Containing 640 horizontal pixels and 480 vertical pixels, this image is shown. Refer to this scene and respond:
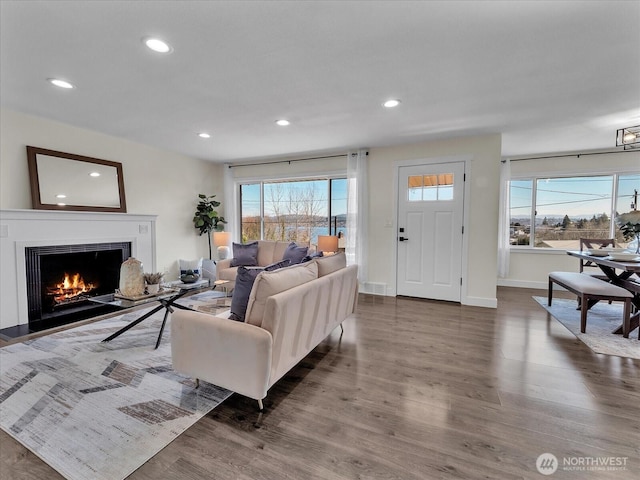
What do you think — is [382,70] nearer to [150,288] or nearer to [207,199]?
[150,288]

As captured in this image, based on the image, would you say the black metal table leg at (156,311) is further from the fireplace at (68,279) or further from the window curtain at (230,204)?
the window curtain at (230,204)

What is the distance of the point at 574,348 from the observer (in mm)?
2783

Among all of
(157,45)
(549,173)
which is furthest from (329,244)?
(549,173)

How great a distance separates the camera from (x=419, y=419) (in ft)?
5.82

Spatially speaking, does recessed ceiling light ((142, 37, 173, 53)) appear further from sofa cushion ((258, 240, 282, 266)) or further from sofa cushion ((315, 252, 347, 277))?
sofa cushion ((258, 240, 282, 266))

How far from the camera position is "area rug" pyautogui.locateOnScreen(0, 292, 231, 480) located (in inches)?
59.0

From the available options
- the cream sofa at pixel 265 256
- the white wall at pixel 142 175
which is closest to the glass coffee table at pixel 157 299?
the cream sofa at pixel 265 256

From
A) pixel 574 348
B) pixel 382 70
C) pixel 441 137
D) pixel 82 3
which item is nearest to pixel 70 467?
pixel 82 3

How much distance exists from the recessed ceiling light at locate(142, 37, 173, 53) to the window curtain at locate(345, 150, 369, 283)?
10.6 ft

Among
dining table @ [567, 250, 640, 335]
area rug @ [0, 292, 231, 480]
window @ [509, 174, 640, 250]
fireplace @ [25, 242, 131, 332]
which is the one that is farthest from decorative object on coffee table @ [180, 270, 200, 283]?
window @ [509, 174, 640, 250]

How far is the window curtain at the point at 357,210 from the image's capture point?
15.8 ft

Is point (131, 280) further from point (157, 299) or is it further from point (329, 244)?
→ point (329, 244)

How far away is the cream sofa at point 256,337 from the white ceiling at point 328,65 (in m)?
1.58

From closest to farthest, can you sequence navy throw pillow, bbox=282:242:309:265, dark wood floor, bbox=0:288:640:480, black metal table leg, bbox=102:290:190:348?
dark wood floor, bbox=0:288:640:480
black metal table leg, bbox=102:290:190:348
navy throw pillow, bbox=282:242:309:265
